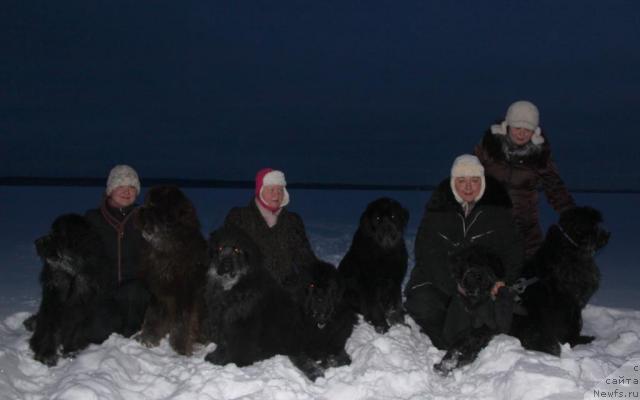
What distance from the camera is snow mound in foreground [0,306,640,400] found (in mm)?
3801

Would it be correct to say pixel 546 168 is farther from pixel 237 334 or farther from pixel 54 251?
pixel 54 251

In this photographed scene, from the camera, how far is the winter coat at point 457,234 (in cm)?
479

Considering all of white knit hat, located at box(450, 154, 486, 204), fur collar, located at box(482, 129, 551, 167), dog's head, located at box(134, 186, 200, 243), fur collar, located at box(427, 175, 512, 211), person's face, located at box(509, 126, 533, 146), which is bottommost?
dog's head, located at box(134, 186, 200, 243)

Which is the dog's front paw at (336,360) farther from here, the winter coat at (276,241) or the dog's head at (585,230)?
the dog's head at (585,230)

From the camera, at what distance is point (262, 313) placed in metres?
4.37

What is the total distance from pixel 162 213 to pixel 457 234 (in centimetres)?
263

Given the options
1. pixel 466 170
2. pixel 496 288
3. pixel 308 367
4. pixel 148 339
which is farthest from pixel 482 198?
pixel 148 339

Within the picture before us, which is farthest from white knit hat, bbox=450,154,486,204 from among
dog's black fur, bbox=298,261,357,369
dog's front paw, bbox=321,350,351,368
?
dog's front paw, bbox=321,350,351,368

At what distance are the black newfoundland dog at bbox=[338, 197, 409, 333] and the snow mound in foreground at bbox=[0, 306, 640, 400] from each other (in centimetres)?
60

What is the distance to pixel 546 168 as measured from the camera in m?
5.48

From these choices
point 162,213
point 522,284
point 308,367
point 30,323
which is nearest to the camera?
point 308,367

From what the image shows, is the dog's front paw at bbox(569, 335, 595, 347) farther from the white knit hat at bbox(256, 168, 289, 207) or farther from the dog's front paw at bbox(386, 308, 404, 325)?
the white knit hat at bbox(256, 168, 289, 207)

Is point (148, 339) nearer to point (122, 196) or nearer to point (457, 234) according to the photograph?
point (122, 196)

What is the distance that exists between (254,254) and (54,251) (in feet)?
5.29
